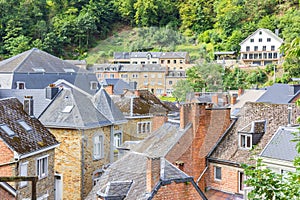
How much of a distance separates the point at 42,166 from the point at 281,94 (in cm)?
1507

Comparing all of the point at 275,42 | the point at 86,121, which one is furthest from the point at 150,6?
the point at 275,42

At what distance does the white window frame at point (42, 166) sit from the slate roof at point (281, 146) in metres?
6.38

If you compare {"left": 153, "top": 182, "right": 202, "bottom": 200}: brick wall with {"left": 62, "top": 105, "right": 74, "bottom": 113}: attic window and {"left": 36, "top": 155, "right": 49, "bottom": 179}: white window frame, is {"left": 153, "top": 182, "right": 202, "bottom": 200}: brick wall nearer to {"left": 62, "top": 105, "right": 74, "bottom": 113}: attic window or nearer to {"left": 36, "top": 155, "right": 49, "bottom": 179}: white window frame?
{"left": 36, "top": 155, "right": 49, "bottom": 179}: white window frame

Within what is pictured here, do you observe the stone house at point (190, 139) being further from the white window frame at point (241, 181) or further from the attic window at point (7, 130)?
the attic window at point (7, 130)

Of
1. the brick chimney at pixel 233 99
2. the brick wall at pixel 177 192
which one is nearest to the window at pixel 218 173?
the brick wall at pixel 177 192

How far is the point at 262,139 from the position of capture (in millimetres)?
11562

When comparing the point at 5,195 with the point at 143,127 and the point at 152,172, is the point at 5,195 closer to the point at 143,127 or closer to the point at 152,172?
the point at 152,172

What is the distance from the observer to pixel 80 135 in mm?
14609

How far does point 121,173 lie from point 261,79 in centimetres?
3558

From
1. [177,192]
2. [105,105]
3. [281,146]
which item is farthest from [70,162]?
[281,146]

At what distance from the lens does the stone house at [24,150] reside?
11.2m

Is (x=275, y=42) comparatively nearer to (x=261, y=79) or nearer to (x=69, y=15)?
(x=261, y=79)

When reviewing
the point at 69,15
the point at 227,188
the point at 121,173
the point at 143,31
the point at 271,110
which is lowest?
the point at 227,188

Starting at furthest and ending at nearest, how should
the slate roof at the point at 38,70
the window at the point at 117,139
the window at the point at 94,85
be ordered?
the slate roof at the point at 38,70
the window at the point at 94,85
the window at the point at 117,139
